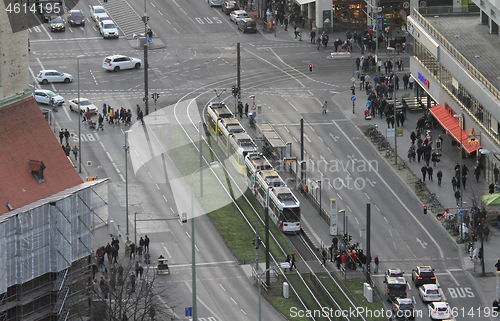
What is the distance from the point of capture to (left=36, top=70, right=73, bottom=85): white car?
132 m

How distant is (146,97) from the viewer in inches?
4919

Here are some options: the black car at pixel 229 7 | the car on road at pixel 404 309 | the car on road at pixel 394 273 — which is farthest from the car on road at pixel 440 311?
the black car at pixel 229 7

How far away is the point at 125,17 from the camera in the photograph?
155500 millimetres

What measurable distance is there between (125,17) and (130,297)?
7721cm

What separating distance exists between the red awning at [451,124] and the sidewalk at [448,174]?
1980 millimetres

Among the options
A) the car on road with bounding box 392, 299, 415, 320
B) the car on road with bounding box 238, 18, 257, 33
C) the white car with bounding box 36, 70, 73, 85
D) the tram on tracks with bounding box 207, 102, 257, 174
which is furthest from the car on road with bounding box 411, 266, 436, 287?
the car on road with bounding box 238, 18, 257, 33

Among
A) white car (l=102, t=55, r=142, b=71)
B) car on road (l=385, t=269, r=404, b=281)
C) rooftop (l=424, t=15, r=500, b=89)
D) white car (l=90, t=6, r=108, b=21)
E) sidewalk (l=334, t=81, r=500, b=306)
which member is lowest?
sidewalk (l=334, t=81, r=500, b=306)

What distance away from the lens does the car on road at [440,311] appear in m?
84.0

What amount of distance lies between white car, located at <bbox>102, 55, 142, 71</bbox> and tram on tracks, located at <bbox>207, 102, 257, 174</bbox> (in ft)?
69.6

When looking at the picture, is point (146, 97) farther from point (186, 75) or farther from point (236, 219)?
point (236, 219)

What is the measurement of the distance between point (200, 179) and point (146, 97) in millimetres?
19530

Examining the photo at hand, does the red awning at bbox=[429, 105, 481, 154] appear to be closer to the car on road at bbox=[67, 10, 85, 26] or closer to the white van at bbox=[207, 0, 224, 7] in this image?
the white van at bbox=[207, 0, 224, 7]

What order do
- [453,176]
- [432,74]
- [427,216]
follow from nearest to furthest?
[427,216] → [453,176] → [432,74]

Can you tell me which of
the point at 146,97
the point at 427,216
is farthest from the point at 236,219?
the point at 146,97
